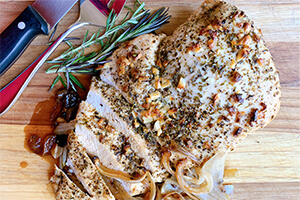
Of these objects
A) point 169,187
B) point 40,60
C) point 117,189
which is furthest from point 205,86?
point 40,60

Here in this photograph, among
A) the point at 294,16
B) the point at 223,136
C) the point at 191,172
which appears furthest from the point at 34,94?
the point at 294,16

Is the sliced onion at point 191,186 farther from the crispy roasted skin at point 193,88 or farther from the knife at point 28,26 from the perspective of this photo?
the knife at point 28,26

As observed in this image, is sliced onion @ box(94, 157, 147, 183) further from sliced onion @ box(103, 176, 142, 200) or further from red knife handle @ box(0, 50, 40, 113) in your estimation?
red knife handle @ box(0, 50, 40, 113)

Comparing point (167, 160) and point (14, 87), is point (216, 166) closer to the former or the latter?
point (167, 160)

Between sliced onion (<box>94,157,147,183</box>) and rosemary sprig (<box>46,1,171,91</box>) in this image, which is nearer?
sliced onion (<box>94,157,147,183</box>)

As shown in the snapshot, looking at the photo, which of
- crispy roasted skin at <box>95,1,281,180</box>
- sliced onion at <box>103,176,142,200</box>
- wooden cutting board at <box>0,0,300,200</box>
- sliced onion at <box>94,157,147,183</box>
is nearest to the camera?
crispy roasted skin at <box>95,1,281,180</box>

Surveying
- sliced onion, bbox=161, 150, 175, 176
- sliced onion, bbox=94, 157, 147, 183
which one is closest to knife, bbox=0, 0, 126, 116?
sliced onion, bbox=94, 157, 147, 183
